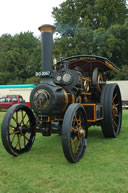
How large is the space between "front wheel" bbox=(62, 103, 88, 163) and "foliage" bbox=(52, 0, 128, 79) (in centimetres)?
1842

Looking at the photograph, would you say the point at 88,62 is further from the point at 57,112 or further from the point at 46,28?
the point at 57,112

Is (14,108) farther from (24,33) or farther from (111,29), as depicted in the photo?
(24,33)

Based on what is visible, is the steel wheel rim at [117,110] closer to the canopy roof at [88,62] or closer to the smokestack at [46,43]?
the canopy roof at [88,62]

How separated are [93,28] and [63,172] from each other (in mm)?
22641

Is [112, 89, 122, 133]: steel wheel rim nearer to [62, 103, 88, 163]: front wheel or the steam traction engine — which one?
the steam traction engine

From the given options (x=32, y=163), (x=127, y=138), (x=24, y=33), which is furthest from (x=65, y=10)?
(x=32, y=163)

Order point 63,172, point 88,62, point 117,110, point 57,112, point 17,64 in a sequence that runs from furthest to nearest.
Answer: point 17,64 < point 117,110 < point 88,62 < point 57,112 < point 63,172

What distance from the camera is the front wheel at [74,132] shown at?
3.35m

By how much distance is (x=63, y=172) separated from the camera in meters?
3.17

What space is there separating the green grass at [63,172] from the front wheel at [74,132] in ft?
0.52

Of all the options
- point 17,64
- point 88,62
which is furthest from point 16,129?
point 17,64

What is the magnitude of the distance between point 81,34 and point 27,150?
19310mm

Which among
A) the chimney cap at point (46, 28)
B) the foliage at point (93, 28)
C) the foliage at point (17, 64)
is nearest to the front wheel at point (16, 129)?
the chimney cap at point (46, 28)

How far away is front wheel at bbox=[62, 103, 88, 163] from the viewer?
3353 millimetres
